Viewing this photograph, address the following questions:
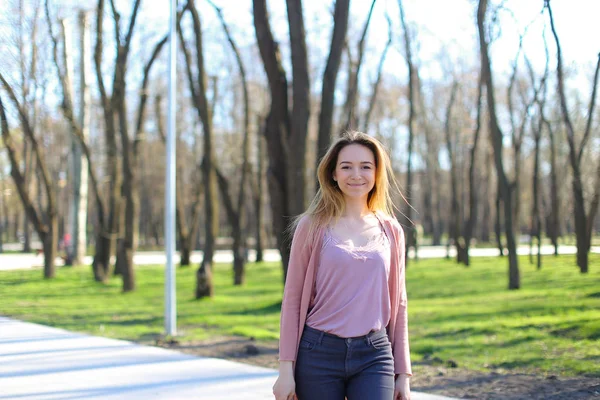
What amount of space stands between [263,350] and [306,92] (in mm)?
4731

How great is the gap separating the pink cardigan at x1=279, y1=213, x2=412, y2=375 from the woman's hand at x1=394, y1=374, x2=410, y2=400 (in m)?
0.03

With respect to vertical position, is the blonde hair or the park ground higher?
the blonde hair

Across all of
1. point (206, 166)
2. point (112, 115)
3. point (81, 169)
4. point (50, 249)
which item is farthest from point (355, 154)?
point (81, 169)

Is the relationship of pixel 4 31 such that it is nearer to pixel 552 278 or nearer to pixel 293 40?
pixel 293 40

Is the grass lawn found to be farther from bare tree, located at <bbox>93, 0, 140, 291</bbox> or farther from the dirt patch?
bare tree, located at <bbox>93, 0, 140, 291</bbox>

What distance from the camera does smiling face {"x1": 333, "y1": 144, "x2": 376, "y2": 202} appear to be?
3.26 metres

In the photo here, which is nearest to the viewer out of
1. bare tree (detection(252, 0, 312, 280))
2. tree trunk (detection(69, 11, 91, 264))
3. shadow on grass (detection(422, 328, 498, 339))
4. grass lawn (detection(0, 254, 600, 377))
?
grass lawn (detection(0, 254, 600, 377))

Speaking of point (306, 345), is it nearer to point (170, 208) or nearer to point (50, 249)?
point (170, 208)

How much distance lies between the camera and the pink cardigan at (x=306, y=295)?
306cm

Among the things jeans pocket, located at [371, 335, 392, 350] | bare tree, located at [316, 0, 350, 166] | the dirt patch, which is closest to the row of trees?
bare tree, located at [316, 0, 350, 166]

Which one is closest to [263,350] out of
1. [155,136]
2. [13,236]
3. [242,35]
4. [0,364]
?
[0,364]

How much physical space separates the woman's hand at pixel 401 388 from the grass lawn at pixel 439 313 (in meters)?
4.33

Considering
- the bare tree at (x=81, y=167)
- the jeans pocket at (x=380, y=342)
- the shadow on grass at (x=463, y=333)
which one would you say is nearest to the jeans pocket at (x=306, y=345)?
the jeans pocket at (x=380, y=342)

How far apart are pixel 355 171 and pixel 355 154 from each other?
8cm
